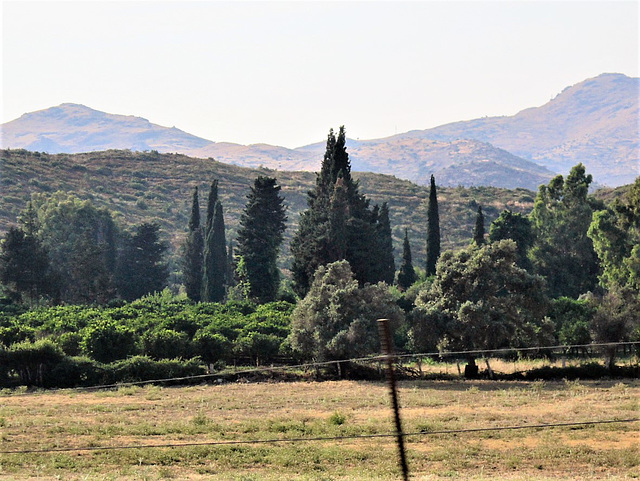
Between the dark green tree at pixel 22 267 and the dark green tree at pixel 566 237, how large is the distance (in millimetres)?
43789

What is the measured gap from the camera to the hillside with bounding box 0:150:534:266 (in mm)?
123250

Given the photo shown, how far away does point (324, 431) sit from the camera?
86.0ft

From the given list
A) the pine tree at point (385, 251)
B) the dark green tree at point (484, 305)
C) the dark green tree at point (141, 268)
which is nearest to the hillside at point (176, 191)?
the dark green tree at point (141, 268)

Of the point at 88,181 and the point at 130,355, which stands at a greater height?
the point at 88,181

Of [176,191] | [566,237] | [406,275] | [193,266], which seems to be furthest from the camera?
[176,191]

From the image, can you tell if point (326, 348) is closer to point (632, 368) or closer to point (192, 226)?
point (632, 368)

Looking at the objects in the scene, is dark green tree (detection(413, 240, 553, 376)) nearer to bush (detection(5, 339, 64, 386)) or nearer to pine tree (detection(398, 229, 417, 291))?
bush (detection(5, 339, 64, 386))

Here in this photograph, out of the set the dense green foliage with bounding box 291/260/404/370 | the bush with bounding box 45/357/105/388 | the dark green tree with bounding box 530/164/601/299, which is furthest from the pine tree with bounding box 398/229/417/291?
the bush with bounding box 45/357/105/388

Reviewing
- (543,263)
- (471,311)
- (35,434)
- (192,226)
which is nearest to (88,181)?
(192,226)

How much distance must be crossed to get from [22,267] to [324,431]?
48214mm

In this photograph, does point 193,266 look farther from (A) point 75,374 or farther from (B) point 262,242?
(A) point 75,374

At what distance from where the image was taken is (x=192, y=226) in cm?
8088

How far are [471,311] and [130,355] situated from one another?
1861 centimetres

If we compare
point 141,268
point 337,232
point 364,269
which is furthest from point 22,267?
point 364,269
